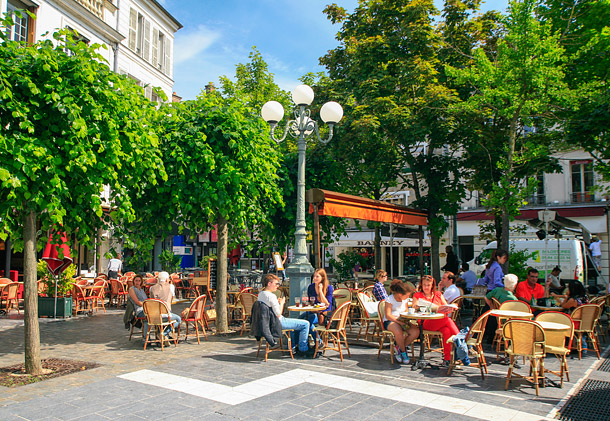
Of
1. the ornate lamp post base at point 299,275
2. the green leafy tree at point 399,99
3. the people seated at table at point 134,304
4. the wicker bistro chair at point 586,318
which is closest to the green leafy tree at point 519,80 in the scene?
the green leafy tree at point 399,99

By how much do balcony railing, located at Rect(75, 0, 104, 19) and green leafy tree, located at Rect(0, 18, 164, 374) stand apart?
1486 cm

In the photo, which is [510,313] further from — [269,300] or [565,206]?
[565,206]

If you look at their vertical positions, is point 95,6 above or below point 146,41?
below

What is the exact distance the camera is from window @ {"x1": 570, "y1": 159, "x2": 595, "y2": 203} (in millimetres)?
27203


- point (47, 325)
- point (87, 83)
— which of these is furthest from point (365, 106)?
point (47, 325)

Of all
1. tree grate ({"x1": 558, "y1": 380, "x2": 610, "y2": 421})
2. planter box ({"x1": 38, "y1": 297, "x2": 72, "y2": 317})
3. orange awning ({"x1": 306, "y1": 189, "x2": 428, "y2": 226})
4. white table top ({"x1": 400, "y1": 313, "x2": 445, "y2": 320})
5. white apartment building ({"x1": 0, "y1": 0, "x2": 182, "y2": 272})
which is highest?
white apartment building ({"x1": 0, "y1": 0, "x2": 182, "y2": 272})

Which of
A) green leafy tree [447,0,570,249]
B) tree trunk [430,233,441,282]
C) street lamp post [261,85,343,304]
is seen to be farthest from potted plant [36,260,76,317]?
green leafy tree [447,0,570,249]

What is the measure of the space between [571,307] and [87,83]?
9.23 meters

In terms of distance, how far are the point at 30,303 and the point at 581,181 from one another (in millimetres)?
29006

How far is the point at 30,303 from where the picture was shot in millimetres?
6586

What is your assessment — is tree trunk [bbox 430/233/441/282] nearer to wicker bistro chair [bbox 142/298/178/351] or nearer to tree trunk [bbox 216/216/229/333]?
tree trunk [bbox 216/216/229/333]

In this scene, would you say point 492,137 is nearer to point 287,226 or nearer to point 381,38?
point 381,38

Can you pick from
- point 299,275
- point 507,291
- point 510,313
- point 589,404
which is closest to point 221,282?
point 299,275

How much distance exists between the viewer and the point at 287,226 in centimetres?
1328
